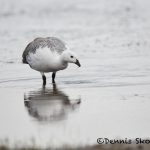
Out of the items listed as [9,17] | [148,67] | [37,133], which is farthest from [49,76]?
[9,17]

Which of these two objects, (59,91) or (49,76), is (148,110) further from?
(49,76)

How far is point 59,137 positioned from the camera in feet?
27.8

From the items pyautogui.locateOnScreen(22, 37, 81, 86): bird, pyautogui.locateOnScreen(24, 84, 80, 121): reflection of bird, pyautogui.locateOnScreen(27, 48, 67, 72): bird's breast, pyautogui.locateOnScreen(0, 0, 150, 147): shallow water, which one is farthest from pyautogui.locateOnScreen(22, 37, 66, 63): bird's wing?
pyautogui.locateOnScreen(24, 84, 80, 121): reflection of bird

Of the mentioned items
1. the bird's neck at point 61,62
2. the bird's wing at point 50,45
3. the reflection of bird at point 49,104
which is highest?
the bird's wing at point 50,45

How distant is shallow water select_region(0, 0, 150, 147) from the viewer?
8995 millimetres

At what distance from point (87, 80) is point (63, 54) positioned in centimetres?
77

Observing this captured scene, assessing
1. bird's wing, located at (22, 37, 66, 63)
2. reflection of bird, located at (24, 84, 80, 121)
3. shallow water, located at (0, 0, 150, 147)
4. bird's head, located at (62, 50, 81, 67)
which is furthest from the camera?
bird's wing, located at (22, 37, 66, 63)

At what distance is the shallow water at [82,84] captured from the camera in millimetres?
8995

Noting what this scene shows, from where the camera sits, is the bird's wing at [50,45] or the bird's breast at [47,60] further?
the bird's wing at [50,45]

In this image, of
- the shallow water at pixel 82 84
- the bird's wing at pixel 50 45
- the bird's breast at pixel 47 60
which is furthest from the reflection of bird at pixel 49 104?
the bird's wing at pixel 50 45

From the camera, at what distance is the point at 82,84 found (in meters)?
12.8

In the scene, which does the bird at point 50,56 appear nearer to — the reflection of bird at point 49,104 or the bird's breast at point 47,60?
Result: the bird's breast at point 47,60

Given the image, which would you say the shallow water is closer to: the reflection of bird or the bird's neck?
the reflection of bird

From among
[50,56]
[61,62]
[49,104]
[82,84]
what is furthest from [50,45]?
[49,104]
